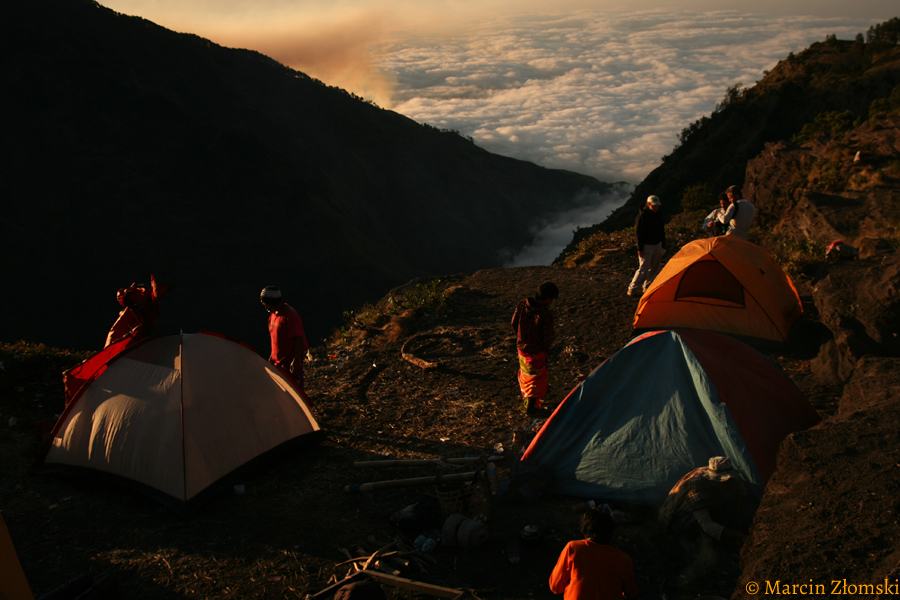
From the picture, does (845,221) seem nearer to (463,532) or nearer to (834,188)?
(834,188)

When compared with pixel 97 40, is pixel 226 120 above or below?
below

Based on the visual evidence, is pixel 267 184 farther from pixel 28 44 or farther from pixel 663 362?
pixel 663 362

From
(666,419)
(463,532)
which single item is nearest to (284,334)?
(463,532)

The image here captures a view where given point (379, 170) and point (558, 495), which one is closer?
point (558, 495)

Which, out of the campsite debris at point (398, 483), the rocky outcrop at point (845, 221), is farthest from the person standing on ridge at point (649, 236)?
the campsite debris at point (398, 483)

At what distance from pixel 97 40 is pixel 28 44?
6360 millimetres

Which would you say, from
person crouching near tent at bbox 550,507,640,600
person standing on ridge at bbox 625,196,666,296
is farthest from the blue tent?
person standing on ridge at bbox 625,196,666,296

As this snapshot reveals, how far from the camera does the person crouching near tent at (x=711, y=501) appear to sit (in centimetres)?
386

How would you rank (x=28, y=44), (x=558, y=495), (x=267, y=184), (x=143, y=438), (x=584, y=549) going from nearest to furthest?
(x=584, y=549), (x=558, y=495), (x=143, y=438), (x=28, y=44), (x=267, y=184)

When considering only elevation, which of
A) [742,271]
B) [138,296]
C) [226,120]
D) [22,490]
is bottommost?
[22,490]

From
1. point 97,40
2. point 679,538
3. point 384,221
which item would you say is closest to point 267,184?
point 384,221

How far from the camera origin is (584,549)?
9.90 ft

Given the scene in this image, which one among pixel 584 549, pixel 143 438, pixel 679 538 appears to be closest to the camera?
pixel 584 549

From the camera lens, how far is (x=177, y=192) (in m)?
50.5
